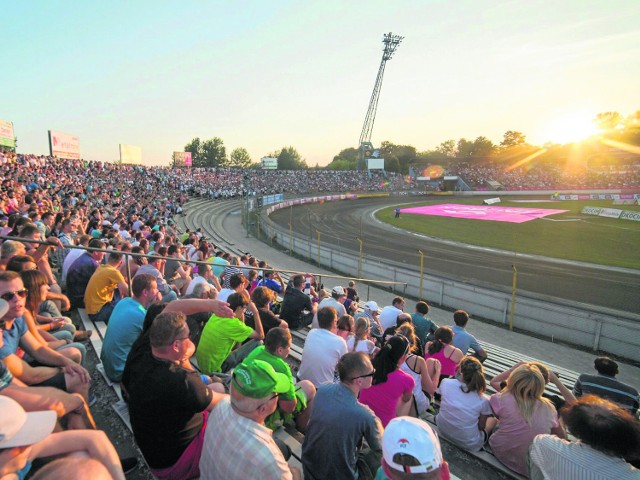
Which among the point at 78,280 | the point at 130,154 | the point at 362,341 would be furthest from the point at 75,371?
the point at 130,154

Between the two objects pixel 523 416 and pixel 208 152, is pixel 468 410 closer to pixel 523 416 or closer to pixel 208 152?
pixel 523 416

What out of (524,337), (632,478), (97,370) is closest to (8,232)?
(97,370)

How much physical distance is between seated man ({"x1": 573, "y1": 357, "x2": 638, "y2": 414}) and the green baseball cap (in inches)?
191

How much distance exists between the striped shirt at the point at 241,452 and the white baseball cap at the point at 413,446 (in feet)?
2.58

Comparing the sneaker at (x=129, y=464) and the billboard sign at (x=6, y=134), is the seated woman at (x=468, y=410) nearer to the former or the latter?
the sneaker at (x=129, y=464)

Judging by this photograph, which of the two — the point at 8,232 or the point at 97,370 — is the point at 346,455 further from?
the point at 8,232

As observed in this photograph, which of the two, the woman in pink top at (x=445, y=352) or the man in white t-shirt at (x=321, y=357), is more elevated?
the man in white t-shirt at (x=321, y=357)

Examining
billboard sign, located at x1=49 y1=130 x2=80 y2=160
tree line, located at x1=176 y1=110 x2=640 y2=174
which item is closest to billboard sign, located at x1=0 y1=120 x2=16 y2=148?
billboard sign, located at x1=49 y1=130 x2=80 y2=160

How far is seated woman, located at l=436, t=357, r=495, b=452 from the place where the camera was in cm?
429

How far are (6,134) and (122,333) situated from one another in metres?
46.8

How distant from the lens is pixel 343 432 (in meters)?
2.87

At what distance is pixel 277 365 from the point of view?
3.54 m

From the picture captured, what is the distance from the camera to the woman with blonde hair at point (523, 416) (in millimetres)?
3943

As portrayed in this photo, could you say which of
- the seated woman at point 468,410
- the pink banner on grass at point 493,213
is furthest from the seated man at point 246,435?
the pink banner on grass at point 493,213
